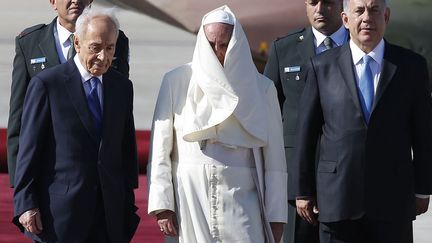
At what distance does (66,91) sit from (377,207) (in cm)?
126

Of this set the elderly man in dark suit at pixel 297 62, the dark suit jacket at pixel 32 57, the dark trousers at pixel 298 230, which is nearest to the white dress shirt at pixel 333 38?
the elderly man in dark suit at pixel 297 62

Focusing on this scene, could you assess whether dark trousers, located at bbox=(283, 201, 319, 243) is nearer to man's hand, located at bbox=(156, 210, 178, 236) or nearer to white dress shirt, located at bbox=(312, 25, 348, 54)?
white dress shirt, located at bbox=(312, 25, 348, 54)

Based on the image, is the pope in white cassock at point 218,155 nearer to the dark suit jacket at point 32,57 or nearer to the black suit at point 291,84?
the black suit at point 291,84

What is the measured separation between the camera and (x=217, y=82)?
4.72m

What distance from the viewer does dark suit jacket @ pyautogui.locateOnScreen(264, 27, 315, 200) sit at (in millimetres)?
5531

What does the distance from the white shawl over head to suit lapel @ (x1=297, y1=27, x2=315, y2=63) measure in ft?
2.86

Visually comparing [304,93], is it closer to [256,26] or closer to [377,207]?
[377,207]

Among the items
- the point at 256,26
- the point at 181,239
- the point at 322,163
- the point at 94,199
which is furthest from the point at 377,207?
the point at 256,26

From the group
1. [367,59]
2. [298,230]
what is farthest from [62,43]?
[367,59]

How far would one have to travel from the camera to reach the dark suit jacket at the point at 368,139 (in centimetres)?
491

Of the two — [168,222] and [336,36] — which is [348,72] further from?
[168,222]

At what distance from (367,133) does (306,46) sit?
88 centimetres

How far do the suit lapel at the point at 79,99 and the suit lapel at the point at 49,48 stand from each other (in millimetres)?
820

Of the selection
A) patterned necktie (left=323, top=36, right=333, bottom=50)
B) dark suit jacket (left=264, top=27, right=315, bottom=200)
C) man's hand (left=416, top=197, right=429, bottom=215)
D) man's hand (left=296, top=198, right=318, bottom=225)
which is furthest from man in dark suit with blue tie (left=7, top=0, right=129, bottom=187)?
man's hand (left=416, top=197, right=429, bottom=215)
